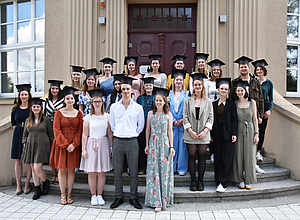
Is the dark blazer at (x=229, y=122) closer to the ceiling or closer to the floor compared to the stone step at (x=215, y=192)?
closer to the ceiling

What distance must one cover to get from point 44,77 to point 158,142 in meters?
4.92

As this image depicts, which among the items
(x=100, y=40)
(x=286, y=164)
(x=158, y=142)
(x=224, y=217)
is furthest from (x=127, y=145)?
(x=100, y=40)

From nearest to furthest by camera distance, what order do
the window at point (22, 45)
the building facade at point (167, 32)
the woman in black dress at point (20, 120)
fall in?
the woman in black dress at point (20, 120) → the building facade at point (167, 32) → the window at point (22, 45)

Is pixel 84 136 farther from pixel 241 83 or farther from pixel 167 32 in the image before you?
pixel 167 32

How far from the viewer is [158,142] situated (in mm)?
4039

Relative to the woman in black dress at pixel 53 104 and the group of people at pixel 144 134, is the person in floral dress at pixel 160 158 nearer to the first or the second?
the group of people at pixel 144 134

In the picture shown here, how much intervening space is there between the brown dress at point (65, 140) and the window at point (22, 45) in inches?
161

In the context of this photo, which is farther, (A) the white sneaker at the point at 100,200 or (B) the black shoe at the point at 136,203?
(A) the white sneaker at the point at 100,200

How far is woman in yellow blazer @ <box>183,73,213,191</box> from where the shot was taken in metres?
4.23

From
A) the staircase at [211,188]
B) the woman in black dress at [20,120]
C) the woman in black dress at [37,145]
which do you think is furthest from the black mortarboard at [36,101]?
the staircase at [211,188]

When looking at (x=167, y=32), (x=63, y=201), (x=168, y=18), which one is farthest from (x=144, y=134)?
(x=168, y=18)

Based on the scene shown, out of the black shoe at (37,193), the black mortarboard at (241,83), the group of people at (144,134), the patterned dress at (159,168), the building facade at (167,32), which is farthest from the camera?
the building facade at (167,32)

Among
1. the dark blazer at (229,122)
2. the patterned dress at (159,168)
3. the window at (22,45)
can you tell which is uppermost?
the window at (22,45)

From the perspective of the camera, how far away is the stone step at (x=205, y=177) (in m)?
4.51
